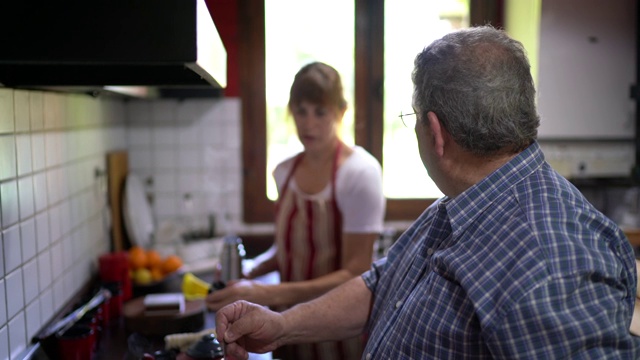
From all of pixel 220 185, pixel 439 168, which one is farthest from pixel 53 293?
pixel 220 185

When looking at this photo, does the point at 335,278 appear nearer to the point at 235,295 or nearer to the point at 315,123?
the point at 235,295

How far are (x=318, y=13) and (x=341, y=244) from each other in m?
1.46

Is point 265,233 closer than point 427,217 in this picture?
No

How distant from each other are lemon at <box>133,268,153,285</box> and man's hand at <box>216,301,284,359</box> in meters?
0.97

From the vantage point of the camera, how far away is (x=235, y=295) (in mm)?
1575

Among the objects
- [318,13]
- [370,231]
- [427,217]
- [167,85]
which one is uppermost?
[318,13]

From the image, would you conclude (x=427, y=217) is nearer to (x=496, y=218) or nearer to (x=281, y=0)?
(x=496, y=218)

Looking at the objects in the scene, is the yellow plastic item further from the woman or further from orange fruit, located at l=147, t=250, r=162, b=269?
orange fruit, located at l=147, t=250, r=162, b=269

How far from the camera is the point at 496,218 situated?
0.97 m

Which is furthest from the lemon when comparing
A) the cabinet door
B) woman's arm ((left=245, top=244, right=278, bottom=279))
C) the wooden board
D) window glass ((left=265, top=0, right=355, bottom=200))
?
the cabinet door

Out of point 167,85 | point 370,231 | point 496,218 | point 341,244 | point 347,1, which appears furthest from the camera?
point 347,1

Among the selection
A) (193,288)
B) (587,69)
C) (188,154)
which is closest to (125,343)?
(193,288)

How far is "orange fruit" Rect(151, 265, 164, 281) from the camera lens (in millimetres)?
2232

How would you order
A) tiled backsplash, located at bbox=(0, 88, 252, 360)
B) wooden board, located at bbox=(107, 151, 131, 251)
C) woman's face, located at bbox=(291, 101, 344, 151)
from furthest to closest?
1. wooden board, located at bbox=(107, 151, 131, 251)
2. woman's face, located at bbox=(291, 101, 344, 151)
3. tiled backsplash, located at bbox=(0, 88, 252, 360)
